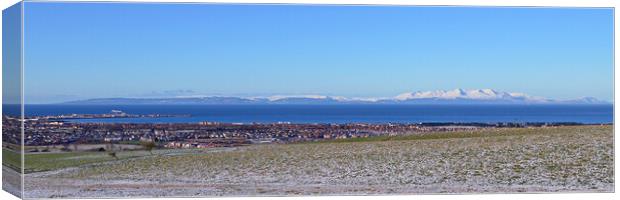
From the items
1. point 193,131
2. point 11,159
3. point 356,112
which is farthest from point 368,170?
point 11,159

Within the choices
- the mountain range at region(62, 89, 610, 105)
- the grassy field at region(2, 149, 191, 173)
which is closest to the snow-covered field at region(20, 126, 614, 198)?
the grassy field at region(2, 149, 191, 173)

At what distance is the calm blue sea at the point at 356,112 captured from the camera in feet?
71.6

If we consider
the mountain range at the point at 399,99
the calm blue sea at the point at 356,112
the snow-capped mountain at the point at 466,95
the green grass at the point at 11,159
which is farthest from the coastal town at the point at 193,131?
the snow-capped mountain at the point at 466,95

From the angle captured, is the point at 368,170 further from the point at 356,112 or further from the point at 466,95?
the point at 466,95

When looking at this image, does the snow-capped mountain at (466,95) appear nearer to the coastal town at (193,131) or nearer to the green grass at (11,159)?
the coastal town at (193,131)

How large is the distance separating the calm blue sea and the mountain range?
3.4 inches

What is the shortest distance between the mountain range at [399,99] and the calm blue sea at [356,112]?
9 centimetres

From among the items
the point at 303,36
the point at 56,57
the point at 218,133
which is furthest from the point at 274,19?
the point at 56,57

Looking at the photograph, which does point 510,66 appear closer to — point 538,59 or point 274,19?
point 538,59

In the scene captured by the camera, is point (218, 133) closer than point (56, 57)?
No

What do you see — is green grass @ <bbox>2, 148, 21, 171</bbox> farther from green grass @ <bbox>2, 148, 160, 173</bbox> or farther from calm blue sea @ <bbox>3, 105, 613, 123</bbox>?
calm blue sea @ <bbox>3, 105, 613, 123</bbox>

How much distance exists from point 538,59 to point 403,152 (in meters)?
2.88

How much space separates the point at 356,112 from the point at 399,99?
791 millimetres

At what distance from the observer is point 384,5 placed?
2209cm
